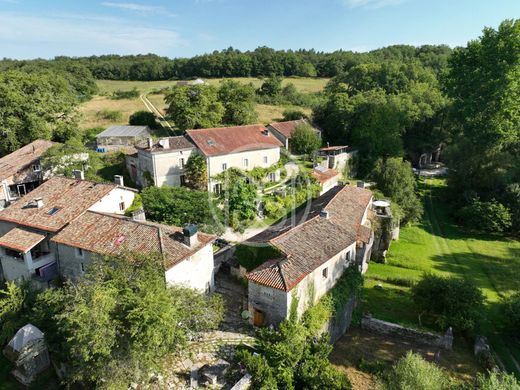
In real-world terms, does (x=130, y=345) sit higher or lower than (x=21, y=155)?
lower

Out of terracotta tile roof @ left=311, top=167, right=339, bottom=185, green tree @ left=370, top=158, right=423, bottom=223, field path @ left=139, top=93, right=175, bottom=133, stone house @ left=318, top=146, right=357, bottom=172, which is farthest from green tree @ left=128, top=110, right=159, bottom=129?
green tree @ left=370, top=158, right=423, bottom=223

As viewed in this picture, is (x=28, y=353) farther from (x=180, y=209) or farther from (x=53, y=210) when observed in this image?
(x=180, y=209)

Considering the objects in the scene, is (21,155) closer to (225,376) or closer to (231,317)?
(231,317)

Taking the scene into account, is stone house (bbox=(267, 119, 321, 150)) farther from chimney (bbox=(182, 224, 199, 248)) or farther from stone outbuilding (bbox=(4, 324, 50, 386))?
stone outbuilding (bbox=(4, 324, 50, 386))

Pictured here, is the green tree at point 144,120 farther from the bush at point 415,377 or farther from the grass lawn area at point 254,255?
the bush at point 415,377

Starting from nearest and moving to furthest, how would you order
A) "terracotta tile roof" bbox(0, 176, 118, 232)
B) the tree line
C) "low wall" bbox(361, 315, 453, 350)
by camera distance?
"low wall" bbox(361, 315, 453, 350)
"terracotta tile roof" bbox(0, 176, 118, 232)
the tree line

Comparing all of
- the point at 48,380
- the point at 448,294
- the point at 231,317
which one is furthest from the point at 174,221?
the point at 448,294
